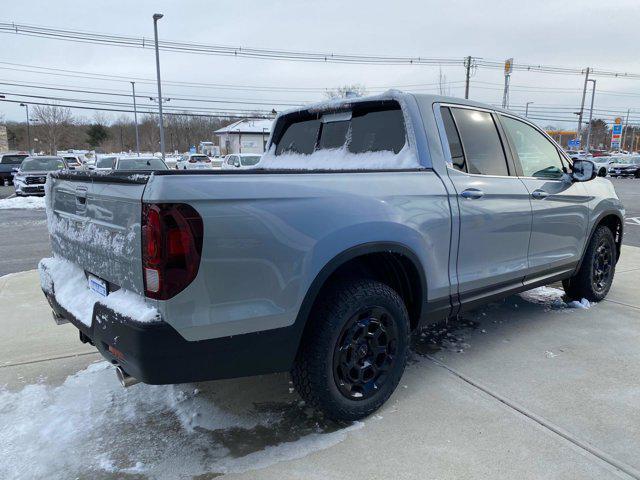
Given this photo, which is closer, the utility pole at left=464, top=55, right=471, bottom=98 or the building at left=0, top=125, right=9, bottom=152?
the utility pole at left=464, top=55, right=471, bottom=98

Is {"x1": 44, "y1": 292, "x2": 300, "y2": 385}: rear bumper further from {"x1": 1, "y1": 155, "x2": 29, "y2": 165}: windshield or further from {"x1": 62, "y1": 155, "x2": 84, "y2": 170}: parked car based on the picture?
{"x1": 1, "y1": 155, "x2": 29, "y2": 165}: windshield

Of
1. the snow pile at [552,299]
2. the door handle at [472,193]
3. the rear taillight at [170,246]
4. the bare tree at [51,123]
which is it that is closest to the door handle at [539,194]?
the door handle at [472,193]

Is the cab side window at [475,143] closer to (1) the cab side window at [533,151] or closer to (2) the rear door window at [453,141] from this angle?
(2) the rear door window at [453,141]

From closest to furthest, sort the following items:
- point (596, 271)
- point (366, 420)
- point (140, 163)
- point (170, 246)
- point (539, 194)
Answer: point (170, 246)
point (366, 420)
point (539, 194)
point (596, 271)
point (140, 163)

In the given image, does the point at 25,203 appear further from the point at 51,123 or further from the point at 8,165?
the point at 51,123

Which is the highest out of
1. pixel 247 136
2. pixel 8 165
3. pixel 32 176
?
pixel 247 136

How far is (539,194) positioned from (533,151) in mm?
493

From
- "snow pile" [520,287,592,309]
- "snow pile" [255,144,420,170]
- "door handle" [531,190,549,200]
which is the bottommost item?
"snow pile" [520,287,592,309]

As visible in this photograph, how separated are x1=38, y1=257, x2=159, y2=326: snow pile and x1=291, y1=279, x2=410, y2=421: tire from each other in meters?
0.90

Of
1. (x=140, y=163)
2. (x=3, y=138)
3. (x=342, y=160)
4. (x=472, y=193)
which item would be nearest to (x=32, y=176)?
(x=140, y=163)

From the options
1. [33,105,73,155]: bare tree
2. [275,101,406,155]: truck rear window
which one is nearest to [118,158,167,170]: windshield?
[275,101,406,155]: truck rear window

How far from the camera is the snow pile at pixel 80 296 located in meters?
2.08

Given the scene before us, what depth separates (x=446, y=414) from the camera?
2.85 meters

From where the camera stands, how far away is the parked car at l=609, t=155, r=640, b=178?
3245 centimetres
